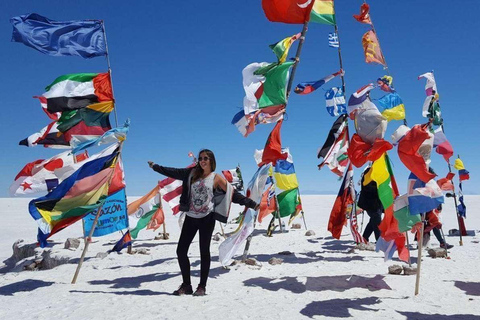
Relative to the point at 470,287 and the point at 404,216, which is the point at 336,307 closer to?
the point at 404,216

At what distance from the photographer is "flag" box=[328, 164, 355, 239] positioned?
19.8 ft

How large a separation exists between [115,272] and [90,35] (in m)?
5.32

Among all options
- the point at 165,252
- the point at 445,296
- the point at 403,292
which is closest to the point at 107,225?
the point at 165,252

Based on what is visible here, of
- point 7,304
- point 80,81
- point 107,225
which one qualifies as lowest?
point 7,304

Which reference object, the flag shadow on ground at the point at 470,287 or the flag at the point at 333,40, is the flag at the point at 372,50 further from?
the flag shadow on ground at the point at 470,287

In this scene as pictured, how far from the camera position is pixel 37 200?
217 inches

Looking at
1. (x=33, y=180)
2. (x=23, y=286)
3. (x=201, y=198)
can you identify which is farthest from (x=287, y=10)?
(x=33, y=180)

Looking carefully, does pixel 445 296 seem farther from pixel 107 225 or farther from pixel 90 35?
pixel 90 35

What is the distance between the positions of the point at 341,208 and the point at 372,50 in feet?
14.4

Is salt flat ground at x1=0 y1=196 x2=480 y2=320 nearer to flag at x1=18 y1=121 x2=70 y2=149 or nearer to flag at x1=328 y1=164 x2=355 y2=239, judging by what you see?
flag at x1=328 y1=164 x2=355 y2=239

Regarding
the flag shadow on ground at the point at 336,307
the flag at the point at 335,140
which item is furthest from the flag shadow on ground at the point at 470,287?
the flag at the point at 335,140

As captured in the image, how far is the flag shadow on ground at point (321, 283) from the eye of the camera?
16.3 ft

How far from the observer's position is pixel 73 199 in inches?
227

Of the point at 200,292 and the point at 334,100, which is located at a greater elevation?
the point at 334,100
